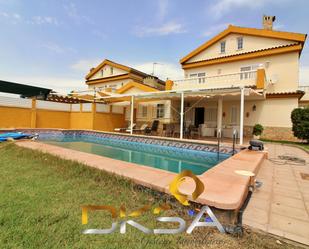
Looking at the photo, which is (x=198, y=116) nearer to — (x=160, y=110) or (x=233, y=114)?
(x=233, y=114)

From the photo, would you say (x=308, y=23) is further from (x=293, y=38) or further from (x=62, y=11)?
(x=62, y=11)

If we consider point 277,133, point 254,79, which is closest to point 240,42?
point 254,79

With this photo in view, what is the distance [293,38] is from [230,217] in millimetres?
19378

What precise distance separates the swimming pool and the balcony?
5.02 meters

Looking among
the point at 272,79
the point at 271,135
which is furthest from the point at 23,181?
the point at 272,79

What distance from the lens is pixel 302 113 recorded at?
45.2ft

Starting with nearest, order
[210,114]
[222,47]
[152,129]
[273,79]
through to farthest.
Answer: [273,79]
[152,129]
[210,114]
[222,47]

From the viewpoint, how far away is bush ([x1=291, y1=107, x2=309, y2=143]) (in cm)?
1360

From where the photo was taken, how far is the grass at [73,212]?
248 centimetres

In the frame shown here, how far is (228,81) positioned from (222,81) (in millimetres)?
574

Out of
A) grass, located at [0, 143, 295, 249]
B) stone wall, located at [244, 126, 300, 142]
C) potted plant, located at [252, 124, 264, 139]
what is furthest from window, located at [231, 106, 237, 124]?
grass, located at [0, 143, 295, 249]

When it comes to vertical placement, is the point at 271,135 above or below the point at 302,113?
below

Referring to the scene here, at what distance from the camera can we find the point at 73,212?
126 inches

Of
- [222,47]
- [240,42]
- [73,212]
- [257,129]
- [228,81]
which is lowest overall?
[73,212]
